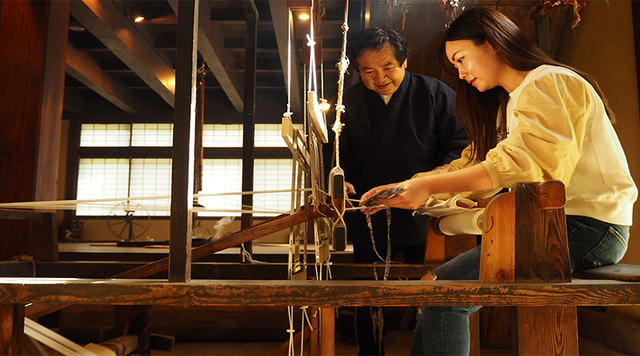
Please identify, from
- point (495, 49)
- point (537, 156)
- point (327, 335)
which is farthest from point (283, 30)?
point (537, 156)

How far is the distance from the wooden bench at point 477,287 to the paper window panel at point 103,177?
7.39 metres

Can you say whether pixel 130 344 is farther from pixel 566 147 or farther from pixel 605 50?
pixel 605 50

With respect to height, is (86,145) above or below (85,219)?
above

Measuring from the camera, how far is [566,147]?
91cm

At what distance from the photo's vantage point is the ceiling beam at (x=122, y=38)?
3805mm

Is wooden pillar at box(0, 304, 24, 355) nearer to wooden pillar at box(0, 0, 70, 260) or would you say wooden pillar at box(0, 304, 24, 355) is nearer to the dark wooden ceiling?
the dark wooden ceiling

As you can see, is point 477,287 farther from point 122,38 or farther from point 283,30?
point 122,38

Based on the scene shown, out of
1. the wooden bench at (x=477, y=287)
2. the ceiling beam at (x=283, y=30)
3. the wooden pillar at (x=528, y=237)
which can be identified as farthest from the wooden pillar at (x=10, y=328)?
the ceiling beam at (x=283, y=30)

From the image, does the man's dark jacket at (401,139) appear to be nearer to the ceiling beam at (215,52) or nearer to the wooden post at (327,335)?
the wooden post at (327,335)

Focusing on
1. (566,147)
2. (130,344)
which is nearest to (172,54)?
(130,344)

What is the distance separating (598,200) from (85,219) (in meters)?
8.12

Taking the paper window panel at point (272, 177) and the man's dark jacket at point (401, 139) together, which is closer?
the man's dark jacket at point (401, 139)

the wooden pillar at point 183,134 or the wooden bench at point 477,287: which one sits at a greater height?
the wooden pillar at point 183,134

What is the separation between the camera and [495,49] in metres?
1.16
